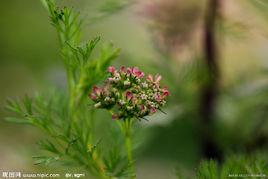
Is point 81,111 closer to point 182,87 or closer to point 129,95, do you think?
point 129,95

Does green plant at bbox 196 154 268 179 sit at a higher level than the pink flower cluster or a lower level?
lower

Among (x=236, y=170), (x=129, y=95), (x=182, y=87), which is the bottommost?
(x=236, y=170)

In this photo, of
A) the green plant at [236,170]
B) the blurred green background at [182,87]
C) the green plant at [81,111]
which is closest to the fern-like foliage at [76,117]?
the green plant at [81,111]

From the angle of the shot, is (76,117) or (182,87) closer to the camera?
(76,117)

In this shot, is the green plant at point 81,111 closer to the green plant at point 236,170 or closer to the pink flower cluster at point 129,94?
the pink flower cluster at point 129,94

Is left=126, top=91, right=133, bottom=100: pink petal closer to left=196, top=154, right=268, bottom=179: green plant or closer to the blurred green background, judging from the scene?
left=196, top=154, right=268, bottom=179: green plant

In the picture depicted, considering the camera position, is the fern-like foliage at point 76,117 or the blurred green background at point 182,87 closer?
the fern-like foliage at point 76,117

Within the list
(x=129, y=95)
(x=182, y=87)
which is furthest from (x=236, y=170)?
(x=182, y=87)

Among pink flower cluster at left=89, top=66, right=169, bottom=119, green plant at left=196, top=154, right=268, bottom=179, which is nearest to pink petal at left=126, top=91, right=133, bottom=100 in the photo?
pink flower cluster at left=89, top=66, right=169, bottom=119

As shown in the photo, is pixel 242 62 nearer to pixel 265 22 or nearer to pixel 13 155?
pixel 265 22
